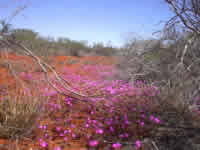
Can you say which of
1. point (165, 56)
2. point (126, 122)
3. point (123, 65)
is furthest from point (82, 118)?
point (123, 65)

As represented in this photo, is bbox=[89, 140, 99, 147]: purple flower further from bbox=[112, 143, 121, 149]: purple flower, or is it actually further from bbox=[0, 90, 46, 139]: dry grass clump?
bbox=[0, 90, 46, 139]: dry grass clump

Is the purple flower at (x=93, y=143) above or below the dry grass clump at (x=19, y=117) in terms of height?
below

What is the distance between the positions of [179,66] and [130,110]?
111 cm

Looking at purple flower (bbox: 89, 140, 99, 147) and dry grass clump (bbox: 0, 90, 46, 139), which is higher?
dry grass clump (bbox: 0, 90, 46, 139)

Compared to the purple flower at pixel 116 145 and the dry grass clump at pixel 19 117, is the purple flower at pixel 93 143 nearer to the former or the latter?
the purple flower at pixel 116 145

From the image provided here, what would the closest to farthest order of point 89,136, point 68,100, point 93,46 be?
point 89,136 → point 68,100 → point 93,46

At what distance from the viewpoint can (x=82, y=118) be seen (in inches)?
89.7

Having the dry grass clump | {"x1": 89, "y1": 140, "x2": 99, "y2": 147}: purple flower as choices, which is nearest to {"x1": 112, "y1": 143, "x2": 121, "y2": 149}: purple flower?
{"x1": 89, "y1": 140, "x2": 99, "y2": 147}: purple flower

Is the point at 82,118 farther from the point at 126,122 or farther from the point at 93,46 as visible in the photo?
the point at 93,46

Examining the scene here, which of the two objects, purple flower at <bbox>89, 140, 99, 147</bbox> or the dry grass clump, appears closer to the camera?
purple flower at <bbox>89, 140, 99, 147</bbox>

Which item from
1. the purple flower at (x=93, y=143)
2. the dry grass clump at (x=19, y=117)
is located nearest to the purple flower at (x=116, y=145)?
the purple flower at (x=93, y=143)

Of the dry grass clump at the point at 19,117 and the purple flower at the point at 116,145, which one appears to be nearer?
the purple flower at the point at 116,145

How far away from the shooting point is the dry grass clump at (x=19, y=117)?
5.40ft

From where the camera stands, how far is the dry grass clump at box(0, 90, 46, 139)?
5.40 feet
